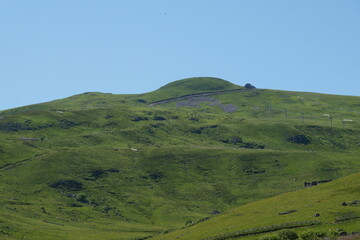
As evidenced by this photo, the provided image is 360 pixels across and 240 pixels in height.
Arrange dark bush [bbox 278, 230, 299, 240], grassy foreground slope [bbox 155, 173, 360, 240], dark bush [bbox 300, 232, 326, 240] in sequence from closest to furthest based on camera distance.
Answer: dark bush [bbox 300, 232, 326, 240]
dark bush [bbox 278, 230, 299, 240]
grassy foreground slope [bbox 155, 173, 360, 240]

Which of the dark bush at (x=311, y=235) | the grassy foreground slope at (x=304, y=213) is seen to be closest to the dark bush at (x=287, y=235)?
the grassy foreground slope at (x=304, y=213)

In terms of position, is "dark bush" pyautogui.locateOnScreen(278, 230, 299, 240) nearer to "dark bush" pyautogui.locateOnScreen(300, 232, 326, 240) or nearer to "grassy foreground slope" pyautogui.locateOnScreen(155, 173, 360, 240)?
"grassy foreground slope" pyautogui.locateOnScreen(155, 173, 360, 240)

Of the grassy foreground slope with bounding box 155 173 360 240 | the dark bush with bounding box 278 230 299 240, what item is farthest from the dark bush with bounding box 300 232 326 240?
the dark bush with bounding box 278 230 299 240

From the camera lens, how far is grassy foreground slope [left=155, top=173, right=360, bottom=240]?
303ft

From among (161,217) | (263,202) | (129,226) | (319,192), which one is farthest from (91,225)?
(319,192)

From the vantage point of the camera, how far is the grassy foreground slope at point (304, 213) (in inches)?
3642

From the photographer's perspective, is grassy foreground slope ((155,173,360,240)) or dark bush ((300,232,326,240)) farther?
grassy foreground slope ((155,173,360,240))

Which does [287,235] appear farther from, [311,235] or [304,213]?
[304,213]

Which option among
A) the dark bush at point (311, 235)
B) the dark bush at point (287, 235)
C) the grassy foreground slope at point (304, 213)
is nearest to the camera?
the dark bush at point (311, 235)

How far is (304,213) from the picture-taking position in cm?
10456

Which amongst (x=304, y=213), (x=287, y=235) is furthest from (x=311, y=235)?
(x=304, y=213)

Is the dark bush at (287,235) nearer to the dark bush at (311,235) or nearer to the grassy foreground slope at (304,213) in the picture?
the grassy foreground slope at (304,213)

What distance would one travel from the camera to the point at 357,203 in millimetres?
104688

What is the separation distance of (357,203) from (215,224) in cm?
3348
